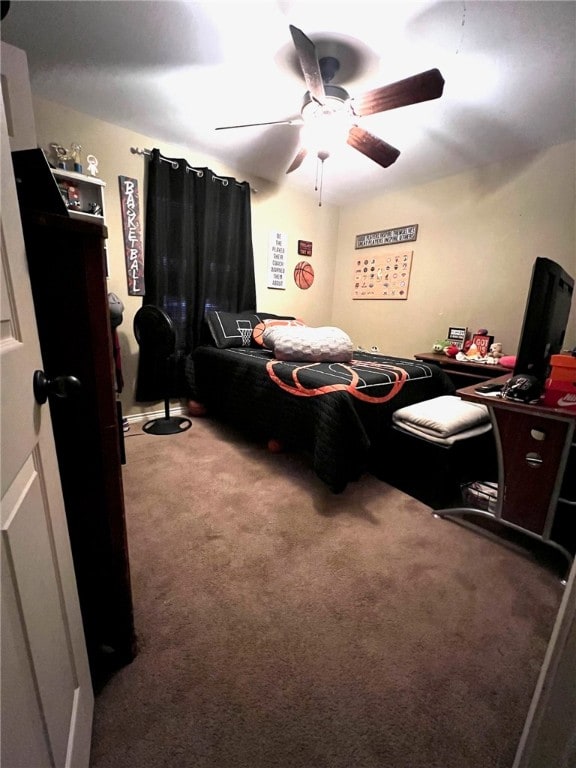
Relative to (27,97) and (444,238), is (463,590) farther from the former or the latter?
(444,238)

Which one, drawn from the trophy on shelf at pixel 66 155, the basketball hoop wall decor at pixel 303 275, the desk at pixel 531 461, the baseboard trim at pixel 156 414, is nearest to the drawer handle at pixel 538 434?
the desk at pixel 531 461

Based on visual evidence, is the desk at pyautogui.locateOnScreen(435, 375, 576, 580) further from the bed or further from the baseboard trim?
the baseboard trim

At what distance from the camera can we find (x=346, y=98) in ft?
6.15

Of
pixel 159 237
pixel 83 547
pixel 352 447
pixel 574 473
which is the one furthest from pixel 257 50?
pixel 574 473

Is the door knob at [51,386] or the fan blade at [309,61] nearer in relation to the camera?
the door knob at [51,386]

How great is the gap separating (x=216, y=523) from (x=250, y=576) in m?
0.37

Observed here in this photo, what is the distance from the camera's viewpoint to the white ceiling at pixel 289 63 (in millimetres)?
1440

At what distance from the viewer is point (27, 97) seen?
4.38ft

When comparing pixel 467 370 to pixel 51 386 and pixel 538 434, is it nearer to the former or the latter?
pixel 538 434

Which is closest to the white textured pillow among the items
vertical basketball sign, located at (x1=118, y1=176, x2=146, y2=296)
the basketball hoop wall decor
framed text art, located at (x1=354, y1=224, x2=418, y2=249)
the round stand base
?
the round stand base

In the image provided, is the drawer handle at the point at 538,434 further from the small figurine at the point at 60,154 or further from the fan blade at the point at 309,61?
the small figurine at the point at 60,154

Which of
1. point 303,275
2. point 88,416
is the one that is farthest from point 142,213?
point 88,416

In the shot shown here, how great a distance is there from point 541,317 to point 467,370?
1375 mm

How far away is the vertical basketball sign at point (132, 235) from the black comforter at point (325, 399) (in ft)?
2.95
